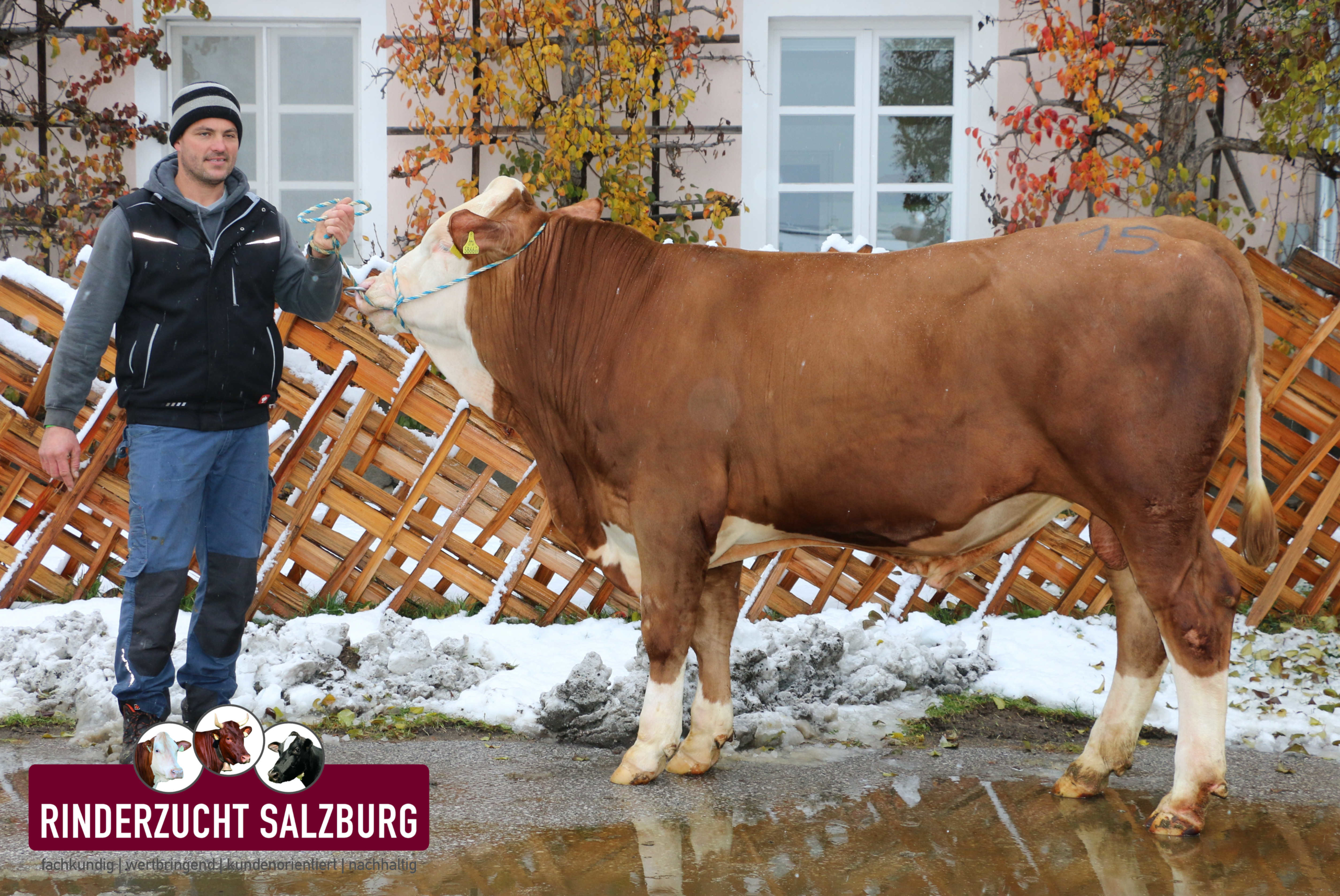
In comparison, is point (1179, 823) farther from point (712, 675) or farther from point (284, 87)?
point (284, 87)

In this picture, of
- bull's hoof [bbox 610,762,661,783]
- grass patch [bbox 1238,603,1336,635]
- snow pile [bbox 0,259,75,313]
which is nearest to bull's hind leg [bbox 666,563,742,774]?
bull's hoof [bbox 610,762,661,783]

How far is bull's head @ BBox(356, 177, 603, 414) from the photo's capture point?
10.3ft

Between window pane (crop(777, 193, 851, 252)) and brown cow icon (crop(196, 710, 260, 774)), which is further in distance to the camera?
window pane (crop(777, 193, 851, 252))

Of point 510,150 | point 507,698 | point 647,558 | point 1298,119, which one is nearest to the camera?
point 647,558

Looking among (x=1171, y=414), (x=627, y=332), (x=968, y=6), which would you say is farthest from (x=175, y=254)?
(x=968, y=6)

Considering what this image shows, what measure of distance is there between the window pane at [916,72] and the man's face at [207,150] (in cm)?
477

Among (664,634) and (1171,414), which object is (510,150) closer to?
(664,634)

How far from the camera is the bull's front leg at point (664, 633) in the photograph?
3021 mm

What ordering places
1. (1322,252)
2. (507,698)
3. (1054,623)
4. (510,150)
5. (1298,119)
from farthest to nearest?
(510,150)
(1322,252)
(1298,119)
(1054,623)
(507,698)

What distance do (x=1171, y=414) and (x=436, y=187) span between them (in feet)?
17.7

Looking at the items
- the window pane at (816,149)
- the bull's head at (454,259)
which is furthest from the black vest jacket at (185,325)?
the window pane at (816,149)

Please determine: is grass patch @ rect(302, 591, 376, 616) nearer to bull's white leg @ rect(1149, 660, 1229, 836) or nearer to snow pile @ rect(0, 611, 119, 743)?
snow pile @ rect(0, 611, 119, 743)

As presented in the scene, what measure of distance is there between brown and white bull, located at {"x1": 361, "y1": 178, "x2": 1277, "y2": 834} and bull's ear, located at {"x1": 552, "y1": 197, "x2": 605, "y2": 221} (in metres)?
0.01

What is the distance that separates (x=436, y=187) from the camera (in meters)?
7.23
